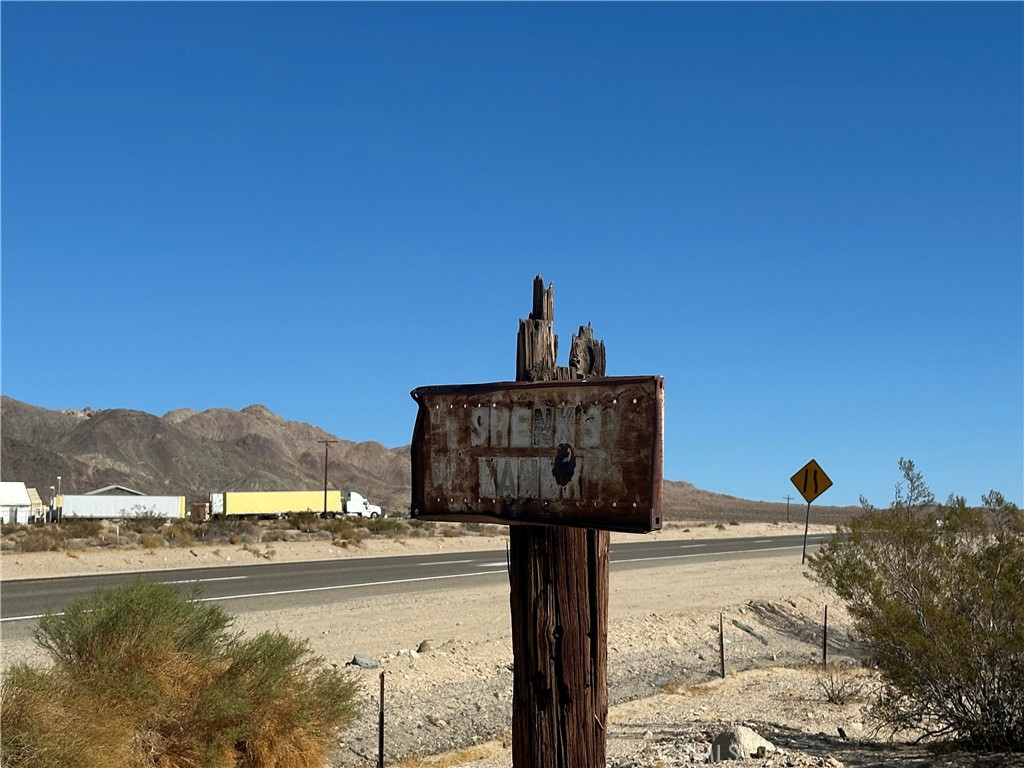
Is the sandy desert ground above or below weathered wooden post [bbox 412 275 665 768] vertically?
below

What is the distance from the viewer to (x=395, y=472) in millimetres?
164750

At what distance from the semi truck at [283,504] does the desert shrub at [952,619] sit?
59373 mm

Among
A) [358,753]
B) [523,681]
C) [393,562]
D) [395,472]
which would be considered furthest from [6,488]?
[395,472]

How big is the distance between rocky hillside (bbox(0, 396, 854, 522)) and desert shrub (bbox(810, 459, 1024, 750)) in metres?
94.1

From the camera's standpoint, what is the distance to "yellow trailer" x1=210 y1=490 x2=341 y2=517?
6862 centimetres

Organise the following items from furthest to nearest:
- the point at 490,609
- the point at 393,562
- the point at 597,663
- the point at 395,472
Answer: the point at 395,472
the point at 393,562
the point at 490,609
the point at 597,663

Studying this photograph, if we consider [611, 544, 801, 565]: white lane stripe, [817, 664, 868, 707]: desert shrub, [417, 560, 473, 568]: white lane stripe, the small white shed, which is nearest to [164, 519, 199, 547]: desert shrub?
[417, 560, 473, 568]: white lane stripe

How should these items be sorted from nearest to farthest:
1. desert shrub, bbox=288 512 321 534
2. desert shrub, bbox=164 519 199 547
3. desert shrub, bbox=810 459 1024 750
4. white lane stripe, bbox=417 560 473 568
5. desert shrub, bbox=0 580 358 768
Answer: desert shrub, bbox=0 580 358 768 → desert shrub, bbox=810 459 1024 750 → white lane stripe, bbox=417 560 473 568 → desert shrub, bbox=164 519 199 547 → desert shrub, bbox=288 512 321 534

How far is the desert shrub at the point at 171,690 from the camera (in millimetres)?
6883

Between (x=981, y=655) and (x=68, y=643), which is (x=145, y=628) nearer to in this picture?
(x=68, y=643)

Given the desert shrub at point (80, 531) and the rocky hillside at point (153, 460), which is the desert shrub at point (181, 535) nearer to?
the desert shrub at point (80, 531)

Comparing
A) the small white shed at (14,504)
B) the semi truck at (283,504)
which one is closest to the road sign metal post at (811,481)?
the semi truck at (283,504)

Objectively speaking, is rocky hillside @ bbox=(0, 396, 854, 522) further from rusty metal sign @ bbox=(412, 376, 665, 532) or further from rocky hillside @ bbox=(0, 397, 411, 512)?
rusty metal sign @ bbox=(412, 376, 665, 532)

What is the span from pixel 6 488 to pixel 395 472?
317 ft
